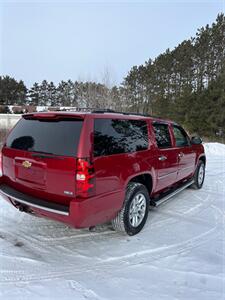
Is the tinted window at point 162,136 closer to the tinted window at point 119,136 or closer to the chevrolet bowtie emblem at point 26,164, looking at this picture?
the tinted window at point 119,136

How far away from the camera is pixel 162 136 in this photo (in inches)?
Answer: 193

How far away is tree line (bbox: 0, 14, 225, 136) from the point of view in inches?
968

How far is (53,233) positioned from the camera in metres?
3.98

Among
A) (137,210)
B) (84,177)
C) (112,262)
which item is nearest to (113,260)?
(112,262)

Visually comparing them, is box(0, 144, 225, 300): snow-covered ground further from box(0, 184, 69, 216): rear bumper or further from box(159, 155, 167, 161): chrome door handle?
box(159, 155, 167, 161): chrome door handle

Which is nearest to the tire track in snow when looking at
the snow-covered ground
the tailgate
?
the snow-covered ground

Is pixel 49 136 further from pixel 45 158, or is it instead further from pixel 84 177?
pixel 84 177

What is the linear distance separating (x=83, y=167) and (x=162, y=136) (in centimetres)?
222

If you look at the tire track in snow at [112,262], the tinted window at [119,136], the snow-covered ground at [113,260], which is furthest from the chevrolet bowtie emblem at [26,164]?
the tire track in snow at [112,262]

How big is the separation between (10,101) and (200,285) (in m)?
75.8

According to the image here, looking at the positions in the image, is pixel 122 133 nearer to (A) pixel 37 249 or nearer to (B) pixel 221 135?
(A) pixel 37 249

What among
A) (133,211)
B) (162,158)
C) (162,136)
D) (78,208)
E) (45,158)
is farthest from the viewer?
(162,136)

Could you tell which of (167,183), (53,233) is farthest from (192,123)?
(53,233)

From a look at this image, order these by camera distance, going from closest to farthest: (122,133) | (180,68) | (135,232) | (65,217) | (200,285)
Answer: (200,285) < (65,217) < (122,133) < (135,232) < (180,68)
